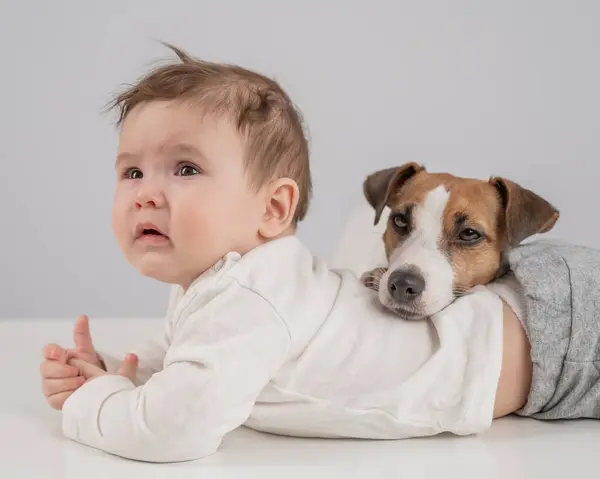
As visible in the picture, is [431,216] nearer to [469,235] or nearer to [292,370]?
[469,235]

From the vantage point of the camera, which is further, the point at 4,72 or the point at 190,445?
the point at 4,72

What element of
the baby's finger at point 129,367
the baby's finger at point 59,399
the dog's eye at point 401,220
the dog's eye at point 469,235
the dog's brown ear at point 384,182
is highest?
the dog's brown ear at point 384,182

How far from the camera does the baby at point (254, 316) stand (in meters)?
1.64

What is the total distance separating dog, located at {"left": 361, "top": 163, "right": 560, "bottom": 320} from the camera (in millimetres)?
1909

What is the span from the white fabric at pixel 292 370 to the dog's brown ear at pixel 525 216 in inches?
7.7

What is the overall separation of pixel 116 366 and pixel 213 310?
19.0 inches

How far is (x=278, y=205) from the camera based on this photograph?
6.05 feet

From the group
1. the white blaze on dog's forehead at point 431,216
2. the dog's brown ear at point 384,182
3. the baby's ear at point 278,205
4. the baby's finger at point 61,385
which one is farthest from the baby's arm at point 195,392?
the dog's brown ear at point 384,182

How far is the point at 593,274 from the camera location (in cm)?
194

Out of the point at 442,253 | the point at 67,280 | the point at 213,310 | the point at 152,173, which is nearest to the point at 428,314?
the point at 442,253

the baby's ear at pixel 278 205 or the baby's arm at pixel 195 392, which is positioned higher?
the baby's ear at pixel 278 205

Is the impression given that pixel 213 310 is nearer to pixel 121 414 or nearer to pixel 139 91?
pixel 121 414

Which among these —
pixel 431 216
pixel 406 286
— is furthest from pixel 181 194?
pixel 431 216

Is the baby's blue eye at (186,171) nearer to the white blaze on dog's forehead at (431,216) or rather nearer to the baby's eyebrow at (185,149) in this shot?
the baby's eyebrow at (185,149)
